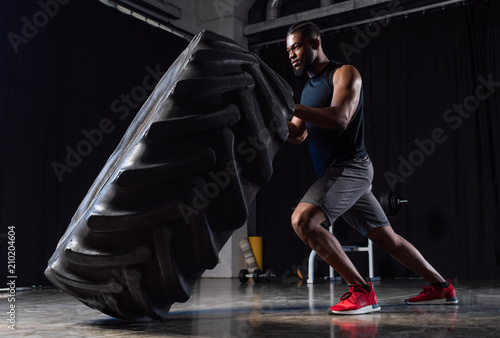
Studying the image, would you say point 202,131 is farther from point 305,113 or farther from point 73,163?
point 73,163

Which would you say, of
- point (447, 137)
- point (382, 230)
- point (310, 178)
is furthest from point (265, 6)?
point (382, 230)

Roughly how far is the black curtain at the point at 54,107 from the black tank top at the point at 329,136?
10.0ft

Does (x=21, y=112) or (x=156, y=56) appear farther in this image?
(x=156, y=56)

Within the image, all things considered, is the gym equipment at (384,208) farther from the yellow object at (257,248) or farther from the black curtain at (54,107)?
the black curtain at (54,107)

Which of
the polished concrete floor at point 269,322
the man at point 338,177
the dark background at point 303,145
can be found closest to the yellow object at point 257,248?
the dark background at point 303,145

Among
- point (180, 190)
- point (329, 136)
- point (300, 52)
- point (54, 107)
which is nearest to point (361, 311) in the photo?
point (329, 136)

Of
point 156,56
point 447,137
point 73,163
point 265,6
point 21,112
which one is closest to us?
point 21,112

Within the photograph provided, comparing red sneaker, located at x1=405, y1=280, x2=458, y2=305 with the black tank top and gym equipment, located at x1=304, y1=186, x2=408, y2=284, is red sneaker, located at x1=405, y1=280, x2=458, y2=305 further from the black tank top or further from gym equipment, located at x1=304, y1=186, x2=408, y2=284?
gym equipment, located at x1=304, y1=186, x2=408, y2=284

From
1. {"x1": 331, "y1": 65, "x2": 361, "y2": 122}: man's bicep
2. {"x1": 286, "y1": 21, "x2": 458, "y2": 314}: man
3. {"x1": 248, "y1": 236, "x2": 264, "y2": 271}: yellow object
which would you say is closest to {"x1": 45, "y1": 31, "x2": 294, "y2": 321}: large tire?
{"x1": 286, "y1": 21, "x2": 458, "y2": 314}: man

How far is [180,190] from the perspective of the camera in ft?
4.98

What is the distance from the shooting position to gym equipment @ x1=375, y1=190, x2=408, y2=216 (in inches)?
201

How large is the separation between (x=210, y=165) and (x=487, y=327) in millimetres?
1060

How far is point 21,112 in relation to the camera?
4.52 m

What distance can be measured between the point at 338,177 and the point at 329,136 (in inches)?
7.9
